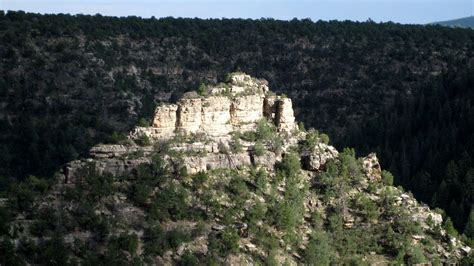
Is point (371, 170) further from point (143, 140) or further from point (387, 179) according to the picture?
point (143, 140)

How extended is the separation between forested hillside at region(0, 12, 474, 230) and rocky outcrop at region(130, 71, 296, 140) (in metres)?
23.8

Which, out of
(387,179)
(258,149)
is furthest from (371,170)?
(258,149)

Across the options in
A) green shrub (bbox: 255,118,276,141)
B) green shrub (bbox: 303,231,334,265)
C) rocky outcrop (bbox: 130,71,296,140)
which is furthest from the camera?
green shrub (bbox: 255,118,276,141)

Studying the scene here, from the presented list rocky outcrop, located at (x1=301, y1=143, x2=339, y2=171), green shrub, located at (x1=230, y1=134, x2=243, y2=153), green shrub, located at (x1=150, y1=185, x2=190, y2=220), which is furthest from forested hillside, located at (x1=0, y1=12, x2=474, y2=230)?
green shrub, located at (x1=150, y1=185, x2=190, y2=220)

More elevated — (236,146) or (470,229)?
(236,146)

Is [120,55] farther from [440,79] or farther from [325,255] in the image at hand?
[325,255]

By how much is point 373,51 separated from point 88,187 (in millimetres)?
93214

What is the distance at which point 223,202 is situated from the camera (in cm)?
4703

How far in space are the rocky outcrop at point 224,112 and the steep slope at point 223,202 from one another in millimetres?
68

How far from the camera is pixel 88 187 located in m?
43.7

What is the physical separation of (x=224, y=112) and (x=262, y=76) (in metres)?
75.5

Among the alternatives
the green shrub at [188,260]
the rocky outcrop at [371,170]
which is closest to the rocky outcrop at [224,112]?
the rocky outcrop at [371,170]

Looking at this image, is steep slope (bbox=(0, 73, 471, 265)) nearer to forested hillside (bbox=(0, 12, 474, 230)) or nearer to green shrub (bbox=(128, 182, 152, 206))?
green shrub (bbox=(128, 182, 152, 206))

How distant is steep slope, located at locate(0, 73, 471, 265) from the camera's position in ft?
137
